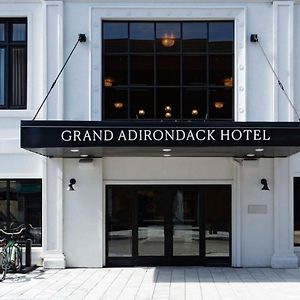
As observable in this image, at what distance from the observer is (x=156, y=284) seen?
11.7 metres

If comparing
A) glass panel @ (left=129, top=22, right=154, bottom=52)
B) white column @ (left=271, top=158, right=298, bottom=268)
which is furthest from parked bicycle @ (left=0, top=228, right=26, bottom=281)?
white column @ (left=271, top=158, right=298, bottom=268)

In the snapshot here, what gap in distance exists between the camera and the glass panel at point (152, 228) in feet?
45.5

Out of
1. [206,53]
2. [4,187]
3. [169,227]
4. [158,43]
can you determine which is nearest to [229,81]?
[206,53]

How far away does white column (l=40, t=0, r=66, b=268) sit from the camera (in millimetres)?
13492

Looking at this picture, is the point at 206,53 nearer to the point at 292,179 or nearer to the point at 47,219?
the point at 292,179

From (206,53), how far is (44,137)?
17.2 feet

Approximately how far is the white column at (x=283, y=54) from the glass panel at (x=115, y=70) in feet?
12.8

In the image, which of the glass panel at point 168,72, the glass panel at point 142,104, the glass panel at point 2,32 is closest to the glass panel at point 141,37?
the glass panel at point 168,72

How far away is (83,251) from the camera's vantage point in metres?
13.6

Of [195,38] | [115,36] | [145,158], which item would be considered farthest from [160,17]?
[145,158]

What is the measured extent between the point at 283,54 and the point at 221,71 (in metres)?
1.63

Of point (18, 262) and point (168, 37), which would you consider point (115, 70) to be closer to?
point (168, 37)

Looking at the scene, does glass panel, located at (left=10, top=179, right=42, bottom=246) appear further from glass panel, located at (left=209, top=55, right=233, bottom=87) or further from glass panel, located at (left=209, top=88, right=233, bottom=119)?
glass panel, located at (left=209, top=55, right=233, bottom=87)

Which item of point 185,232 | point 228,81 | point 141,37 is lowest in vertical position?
point 185,232
